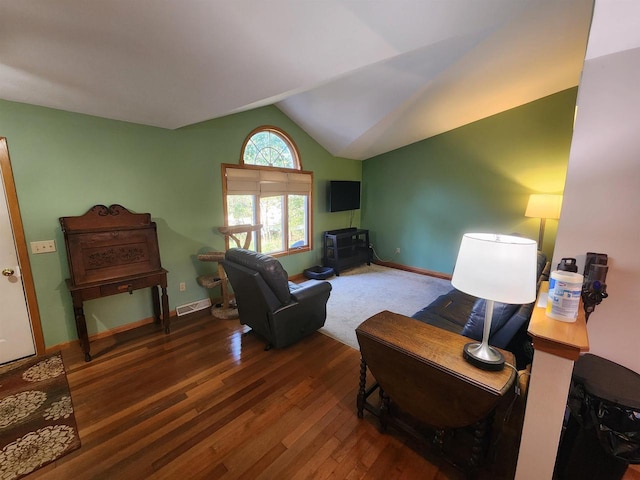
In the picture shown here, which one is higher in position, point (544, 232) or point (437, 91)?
point (437, 91)

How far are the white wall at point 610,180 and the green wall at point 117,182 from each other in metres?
3.48

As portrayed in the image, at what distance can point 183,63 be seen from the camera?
6.05 feet

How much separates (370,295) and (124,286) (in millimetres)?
3072

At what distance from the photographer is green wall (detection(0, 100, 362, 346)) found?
7.81 feet

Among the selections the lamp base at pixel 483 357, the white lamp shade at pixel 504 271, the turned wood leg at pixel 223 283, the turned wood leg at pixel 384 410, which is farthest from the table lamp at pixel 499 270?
the turned wood leg at pixel 223 283

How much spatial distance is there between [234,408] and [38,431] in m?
1.25

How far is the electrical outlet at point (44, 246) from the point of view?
2434 millimetres

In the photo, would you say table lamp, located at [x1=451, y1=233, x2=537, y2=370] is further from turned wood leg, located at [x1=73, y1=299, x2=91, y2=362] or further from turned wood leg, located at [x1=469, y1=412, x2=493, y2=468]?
turned wood leg, located at [x1=73, y1=299, x2=91, y2=362]

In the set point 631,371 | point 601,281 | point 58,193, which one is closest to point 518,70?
point 601,281

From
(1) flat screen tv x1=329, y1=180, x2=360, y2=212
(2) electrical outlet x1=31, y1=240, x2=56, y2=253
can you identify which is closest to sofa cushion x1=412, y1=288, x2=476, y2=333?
(1) flat screen tv x1=329, y1=180, x2=360, y2=212

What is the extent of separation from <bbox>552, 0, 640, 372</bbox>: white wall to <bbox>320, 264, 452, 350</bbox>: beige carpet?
1901 mm

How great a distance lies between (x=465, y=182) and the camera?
183 inches

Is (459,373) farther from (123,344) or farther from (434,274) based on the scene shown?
(434,274)

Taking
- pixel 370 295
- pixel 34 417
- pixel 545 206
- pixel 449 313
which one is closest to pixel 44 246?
pixel 34 417
